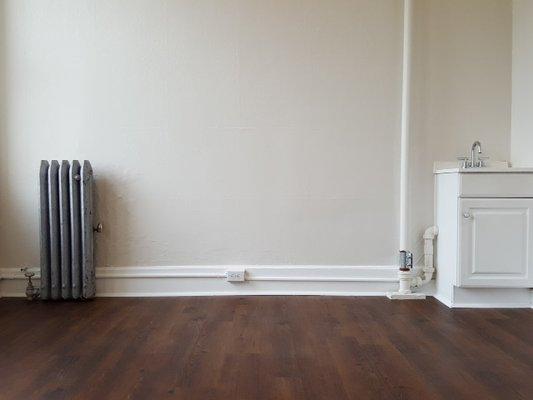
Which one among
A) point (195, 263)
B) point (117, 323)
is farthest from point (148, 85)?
point (117, 323)

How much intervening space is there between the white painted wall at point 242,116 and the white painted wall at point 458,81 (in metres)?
0.01

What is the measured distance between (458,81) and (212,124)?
1827mm

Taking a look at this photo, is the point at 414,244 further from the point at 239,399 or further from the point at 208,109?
the point at 239,399

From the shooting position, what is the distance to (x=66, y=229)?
9.80 feet

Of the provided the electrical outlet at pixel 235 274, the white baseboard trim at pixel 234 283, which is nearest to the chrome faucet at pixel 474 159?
the white baseboard trim at pixel 234 283

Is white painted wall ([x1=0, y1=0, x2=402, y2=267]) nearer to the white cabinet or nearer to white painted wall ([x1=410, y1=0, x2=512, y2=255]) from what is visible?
white painted wall ([x1=410, y1=0, x2=512, y2=255])

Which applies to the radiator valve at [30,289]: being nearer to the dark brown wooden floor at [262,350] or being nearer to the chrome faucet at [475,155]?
the dark brown wooden floor at [262,350]

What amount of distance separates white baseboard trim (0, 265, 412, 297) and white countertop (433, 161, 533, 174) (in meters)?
0.79

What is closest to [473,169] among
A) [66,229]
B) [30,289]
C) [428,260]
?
[428,260]

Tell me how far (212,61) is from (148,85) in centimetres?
50

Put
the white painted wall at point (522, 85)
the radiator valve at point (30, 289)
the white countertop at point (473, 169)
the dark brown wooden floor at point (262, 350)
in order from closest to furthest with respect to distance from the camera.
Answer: the dark brown wooden floor at point (262, 350) → the white countertop at point (473, 169) → the white painted wall at point (522, 85) → the radiator valve at point (30, 289)

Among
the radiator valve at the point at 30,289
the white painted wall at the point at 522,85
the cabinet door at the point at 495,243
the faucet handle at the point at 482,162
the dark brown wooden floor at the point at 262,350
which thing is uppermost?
the white painted wall at the point at 522,85

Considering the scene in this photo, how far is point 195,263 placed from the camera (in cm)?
319

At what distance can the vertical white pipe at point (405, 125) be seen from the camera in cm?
311
